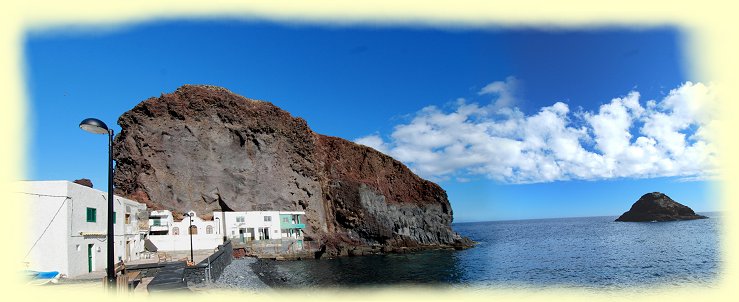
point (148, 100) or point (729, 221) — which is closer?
point (729, 221)

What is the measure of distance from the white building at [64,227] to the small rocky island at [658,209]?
177 m

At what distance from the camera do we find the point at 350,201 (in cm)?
8350

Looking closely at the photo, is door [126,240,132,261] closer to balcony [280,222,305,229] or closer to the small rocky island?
balcony [280,222,305,229]

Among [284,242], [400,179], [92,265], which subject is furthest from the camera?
[400,179]

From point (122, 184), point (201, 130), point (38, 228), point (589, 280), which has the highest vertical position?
point (201, 130)

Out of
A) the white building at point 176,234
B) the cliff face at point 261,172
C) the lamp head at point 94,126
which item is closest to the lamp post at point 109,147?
the lamp head at point 94,126

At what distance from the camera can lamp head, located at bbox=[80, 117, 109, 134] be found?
26.9 feet

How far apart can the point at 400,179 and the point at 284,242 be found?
36.7m

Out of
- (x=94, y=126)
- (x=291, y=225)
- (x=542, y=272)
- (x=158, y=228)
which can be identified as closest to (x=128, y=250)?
(x=158, y=228)

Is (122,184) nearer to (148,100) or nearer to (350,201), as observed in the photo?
(148,100)

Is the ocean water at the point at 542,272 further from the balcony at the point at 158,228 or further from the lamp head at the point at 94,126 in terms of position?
the lamp head at the point at 94,126

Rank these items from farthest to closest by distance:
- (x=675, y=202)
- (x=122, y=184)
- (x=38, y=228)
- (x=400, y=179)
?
(x=675, y=202) → (x=400, y=179) → (x=122, y=184) → (x=38, y=228)

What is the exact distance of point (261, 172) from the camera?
249 ft

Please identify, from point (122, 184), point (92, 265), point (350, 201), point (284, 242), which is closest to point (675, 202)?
point (350, 201)
